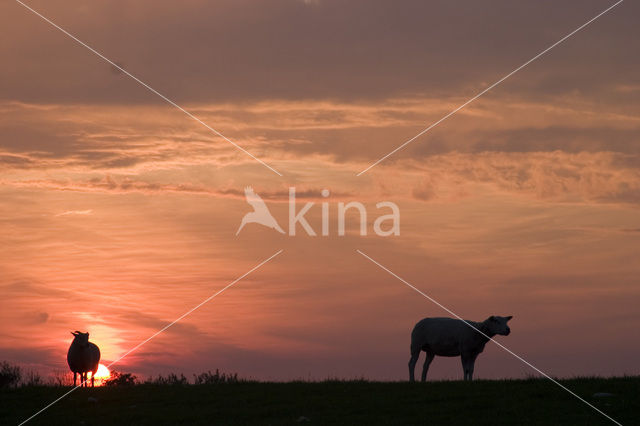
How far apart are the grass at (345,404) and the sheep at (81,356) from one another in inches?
194

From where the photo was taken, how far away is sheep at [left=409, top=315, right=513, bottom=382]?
1289 inches

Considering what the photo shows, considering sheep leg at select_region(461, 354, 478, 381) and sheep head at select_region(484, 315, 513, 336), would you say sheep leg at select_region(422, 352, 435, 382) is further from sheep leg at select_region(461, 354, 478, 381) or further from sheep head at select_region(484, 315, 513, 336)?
sheep head at select_region(484, 315, 513, 336)

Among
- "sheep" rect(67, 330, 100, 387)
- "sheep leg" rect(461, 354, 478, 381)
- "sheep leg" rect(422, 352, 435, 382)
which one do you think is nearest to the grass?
"sheep" rect(67, 330, 100, 387)

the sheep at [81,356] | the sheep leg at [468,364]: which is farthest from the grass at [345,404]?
the sheep leg at [468,364]

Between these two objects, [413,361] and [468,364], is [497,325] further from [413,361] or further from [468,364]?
[413,361]

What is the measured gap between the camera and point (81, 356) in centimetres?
3331

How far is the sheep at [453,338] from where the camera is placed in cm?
3275

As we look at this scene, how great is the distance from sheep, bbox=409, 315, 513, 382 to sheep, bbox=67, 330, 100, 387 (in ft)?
41.0

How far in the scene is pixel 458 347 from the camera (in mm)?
33438

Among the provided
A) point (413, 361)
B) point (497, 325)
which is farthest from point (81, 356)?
point (497, 325)

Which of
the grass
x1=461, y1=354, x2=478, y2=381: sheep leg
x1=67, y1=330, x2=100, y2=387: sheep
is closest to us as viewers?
the grass

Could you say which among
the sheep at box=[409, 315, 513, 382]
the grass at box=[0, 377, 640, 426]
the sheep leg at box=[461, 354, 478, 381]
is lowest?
the grass at box=[0, 377, 640, 426]

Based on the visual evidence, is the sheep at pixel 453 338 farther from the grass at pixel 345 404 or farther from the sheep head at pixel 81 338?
the sheep head at pixel 81 338

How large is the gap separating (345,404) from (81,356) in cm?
1396
